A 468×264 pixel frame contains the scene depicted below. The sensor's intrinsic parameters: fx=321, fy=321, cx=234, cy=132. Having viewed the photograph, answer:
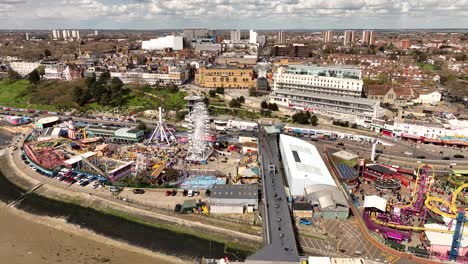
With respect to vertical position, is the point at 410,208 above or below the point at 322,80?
below

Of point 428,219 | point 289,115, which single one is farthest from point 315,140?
point 428,219

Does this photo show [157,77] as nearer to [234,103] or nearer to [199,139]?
[234,103]

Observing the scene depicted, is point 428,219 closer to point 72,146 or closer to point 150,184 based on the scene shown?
point 150,184

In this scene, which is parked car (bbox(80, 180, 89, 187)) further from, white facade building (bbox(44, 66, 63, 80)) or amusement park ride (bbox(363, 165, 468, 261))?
white facade building (bbox(44, 66, 63, 80))

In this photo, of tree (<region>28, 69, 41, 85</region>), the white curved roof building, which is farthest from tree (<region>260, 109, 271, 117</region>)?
tree (<region>28, 69, 41, 85</region>)

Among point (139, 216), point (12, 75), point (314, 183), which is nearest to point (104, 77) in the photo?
point (12, 75)

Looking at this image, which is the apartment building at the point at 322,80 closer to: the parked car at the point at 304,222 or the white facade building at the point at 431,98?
the white facade building at the point at 431,98

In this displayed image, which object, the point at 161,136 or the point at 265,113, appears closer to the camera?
the point at 161,136

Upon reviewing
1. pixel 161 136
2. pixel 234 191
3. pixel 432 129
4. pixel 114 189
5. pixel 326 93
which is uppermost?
pixel 326 93
